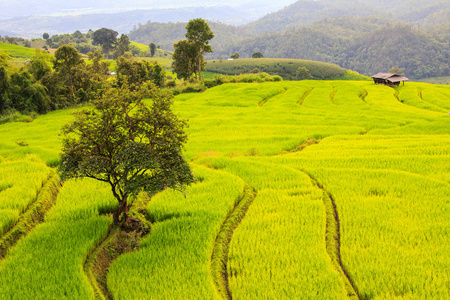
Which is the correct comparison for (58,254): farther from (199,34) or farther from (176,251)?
(199,34)

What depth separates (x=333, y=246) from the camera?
714 centimetres

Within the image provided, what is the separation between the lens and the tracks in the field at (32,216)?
24.5 feet

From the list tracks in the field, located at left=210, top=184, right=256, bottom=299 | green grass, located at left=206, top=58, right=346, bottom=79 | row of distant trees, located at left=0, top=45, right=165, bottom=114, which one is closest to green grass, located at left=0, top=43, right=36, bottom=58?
row of distant trees, located at left=0, top=45, right=165, bottom=114

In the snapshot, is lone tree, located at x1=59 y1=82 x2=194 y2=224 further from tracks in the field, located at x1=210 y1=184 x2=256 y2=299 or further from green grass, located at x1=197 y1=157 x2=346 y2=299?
green grass, located at x1=197 y1=157 x2=346 y2=299

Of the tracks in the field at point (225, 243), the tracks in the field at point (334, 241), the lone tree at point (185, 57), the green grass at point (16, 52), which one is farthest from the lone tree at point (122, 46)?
the tracks in the field at point (334, 241)

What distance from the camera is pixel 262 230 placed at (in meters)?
7.78

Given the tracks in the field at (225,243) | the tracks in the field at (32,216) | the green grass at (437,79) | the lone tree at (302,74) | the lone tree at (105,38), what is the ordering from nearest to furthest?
Answer: 1. the tracks in the field at (225,243)
2. the tracks in the field at (32,216)
3. the lone tree at (302,74)
4. the lone tree at (105,38)
5. the green grass at (437,79)

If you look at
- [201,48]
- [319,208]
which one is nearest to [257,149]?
[319,208]

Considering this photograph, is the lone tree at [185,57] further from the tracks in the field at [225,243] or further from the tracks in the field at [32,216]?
the tracks in the field at [225,243]

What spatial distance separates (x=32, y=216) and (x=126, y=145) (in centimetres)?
447

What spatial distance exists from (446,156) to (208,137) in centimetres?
1355

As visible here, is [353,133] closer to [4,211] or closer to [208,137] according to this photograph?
[208,137]

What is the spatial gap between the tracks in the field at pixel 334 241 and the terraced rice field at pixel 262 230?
34 mm

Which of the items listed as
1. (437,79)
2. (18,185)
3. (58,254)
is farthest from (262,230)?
(437,79)
